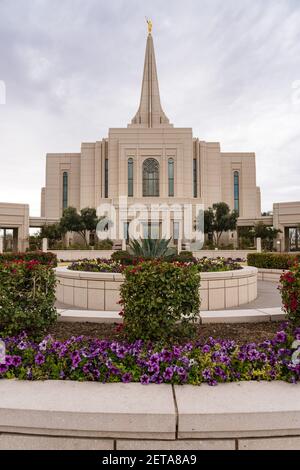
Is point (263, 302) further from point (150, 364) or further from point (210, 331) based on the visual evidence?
point (150, 364)

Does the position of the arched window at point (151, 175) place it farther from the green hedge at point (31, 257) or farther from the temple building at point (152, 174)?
the green hedge at point (31, 257)

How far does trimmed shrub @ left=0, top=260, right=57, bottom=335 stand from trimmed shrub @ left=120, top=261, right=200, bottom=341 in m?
1.10

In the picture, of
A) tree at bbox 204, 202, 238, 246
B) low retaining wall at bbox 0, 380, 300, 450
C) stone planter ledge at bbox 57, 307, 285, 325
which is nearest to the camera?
low retaining wall at bbox 0, 380, 300, 450

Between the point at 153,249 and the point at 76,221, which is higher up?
the point at 76,221

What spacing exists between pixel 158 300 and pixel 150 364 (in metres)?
0.75

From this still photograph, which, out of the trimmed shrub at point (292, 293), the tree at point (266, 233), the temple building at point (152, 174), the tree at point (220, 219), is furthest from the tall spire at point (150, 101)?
the trimmed shrub at point (292, 293)

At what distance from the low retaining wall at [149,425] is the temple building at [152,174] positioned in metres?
32.3

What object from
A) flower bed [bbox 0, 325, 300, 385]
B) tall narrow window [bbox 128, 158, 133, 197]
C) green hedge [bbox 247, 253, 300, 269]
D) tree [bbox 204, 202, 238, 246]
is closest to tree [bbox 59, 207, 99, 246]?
tall narrow window [bbox 128, 158, 133, 197]

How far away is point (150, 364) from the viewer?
2902 millimetres

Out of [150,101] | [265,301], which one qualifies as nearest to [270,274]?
[265,301]

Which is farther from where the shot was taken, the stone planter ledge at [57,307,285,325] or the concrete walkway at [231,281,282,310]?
the concrete walkway at [231,281,282,310]

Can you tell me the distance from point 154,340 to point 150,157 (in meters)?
38.1

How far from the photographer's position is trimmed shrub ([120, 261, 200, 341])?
3547 millimetres

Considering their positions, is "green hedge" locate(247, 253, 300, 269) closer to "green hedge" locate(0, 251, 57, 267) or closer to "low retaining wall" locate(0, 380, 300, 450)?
"green hedge" locate(0, 251, 57, 267)
